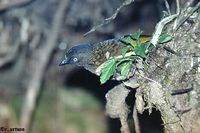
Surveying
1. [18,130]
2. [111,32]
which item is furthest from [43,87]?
[111,32]

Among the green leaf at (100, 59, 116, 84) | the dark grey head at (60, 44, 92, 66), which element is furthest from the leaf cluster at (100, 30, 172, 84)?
the dark grey head at (60, 44, 92, 66)

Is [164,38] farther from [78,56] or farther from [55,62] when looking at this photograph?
[55,62]

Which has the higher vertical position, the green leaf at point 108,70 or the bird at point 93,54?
the bird at point 93,54

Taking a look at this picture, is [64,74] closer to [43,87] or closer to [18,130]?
[43,87]

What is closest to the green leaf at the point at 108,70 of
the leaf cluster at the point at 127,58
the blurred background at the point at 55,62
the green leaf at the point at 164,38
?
the leaf cluster at the point at 127,58

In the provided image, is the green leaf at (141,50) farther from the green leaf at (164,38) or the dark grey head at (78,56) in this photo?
the dark grey head at (78,56)

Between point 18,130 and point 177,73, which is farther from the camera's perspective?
point 18,130
